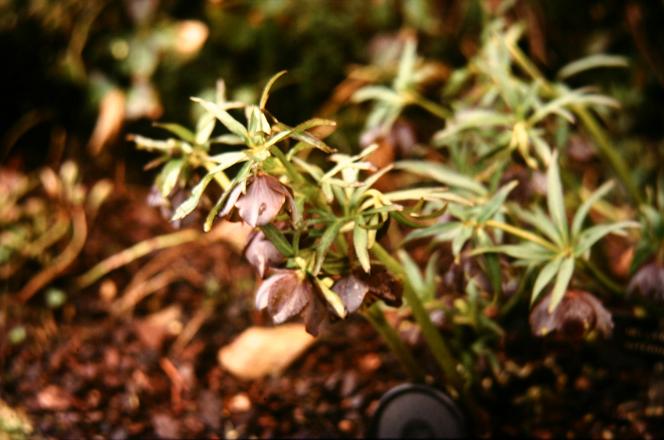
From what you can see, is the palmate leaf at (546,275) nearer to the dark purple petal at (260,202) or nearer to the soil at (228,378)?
the soil at (228,378)

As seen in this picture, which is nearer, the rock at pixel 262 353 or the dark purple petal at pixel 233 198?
the dark purple petal at pixel 233 198

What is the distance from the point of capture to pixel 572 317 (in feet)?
3.76

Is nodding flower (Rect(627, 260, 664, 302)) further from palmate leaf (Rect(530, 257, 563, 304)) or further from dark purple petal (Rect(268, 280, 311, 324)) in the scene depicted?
dark purple petal (Rect(268, 280, 311, 324))

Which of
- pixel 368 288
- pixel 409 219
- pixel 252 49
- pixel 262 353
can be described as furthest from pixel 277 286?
pixel 252 49

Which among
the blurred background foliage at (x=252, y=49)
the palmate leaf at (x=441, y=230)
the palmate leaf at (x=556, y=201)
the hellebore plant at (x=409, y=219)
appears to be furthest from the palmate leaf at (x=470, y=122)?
the blurred background foliage at (x=252, y=49)

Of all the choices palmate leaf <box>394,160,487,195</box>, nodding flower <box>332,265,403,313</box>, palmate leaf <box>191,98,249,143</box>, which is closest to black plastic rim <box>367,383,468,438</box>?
nodding flower <box>332,265,403,313</box>

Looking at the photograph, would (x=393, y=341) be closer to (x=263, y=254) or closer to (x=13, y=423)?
(x=263, y=254)

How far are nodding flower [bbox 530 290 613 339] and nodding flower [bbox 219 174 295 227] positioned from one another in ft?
1.63

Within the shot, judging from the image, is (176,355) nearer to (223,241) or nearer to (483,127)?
(223,241)

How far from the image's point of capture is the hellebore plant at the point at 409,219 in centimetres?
101

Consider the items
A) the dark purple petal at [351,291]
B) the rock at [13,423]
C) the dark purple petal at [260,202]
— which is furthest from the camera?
the rock at [13,423]

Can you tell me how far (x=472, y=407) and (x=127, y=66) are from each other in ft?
4.36

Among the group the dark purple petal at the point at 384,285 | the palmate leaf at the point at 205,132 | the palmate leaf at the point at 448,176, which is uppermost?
the palmate leaf at the point at 448,176

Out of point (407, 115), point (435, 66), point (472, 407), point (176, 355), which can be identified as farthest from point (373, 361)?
point (435, 66)
